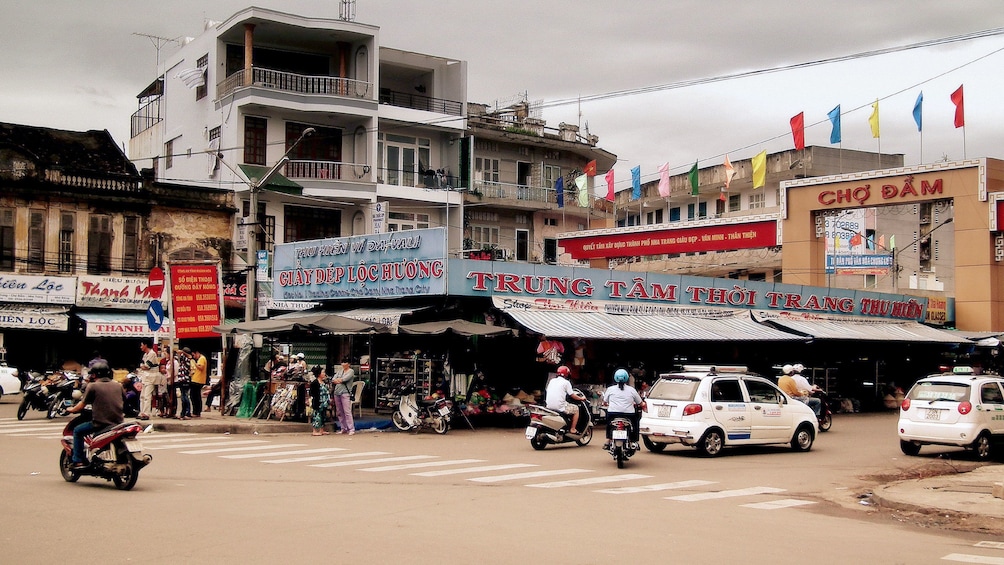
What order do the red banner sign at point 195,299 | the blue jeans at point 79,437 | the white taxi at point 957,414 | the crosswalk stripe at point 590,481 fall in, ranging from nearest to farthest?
the blue jeans at point 79,437
the crosswalk stripe at point 590,481
the white taxi at point 957,414
the red banner sign at point 195,299

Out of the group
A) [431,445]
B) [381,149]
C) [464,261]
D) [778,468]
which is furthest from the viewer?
[381,149]

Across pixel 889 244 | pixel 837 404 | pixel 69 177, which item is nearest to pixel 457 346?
pixel 837 404

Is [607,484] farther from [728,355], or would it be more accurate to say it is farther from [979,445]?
[728,355]

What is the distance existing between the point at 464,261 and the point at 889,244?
3439 cm

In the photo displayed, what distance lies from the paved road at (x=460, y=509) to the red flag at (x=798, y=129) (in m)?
18.6

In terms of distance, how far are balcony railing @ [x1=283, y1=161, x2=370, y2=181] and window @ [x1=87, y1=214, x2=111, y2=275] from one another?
7610mm

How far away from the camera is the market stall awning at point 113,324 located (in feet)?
121

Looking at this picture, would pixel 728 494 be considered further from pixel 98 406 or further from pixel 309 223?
pixel 309 223

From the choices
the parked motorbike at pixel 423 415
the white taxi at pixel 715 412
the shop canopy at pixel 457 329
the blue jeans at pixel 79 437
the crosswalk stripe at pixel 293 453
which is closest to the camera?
the blue jeans at pixel 79 437

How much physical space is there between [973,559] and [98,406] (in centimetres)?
1031

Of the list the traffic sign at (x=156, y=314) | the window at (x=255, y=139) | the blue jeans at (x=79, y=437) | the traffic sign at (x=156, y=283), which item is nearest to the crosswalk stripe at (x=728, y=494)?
the blue jeans at (x=79, y=437)

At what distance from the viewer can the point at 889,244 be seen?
52.1 m

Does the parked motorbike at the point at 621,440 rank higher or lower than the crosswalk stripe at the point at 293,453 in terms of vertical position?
higher

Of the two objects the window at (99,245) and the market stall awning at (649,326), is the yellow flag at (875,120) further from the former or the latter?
the window at (99,245)
